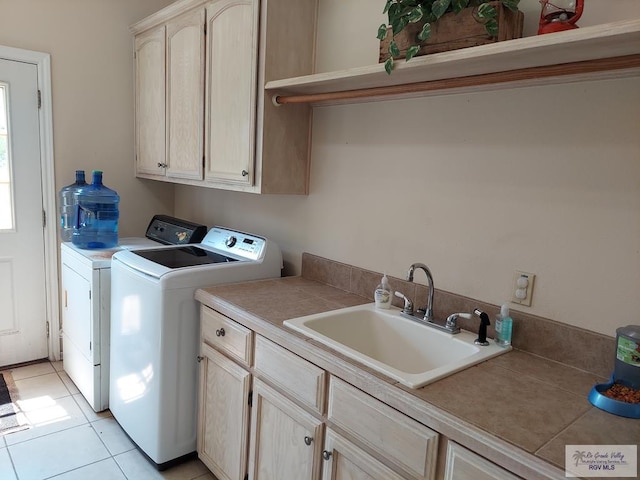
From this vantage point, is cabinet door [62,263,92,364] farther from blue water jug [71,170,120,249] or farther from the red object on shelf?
the red object on shelf

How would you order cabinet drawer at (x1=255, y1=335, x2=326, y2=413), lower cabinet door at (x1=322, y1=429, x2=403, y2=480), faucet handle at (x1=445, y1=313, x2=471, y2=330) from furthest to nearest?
faucet handle at (x1=445, y1=313, x2=471, y2=330) < cabinet drawer at (x1=255, y1=335, x2=326, y2=413) < lower cabinet door at (x1=322, y1=429, x2=403, y2=480)

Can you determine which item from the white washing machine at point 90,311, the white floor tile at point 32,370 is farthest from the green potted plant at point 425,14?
the white floor tile at point 32,370

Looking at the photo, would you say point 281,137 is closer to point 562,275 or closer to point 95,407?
point 562,275

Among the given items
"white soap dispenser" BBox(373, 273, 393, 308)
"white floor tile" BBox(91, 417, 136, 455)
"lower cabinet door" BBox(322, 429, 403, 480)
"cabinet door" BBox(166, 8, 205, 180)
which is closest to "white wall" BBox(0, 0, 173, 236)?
"cabinet door" BBox(166, 8, 205, 180)

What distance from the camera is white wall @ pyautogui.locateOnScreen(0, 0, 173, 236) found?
270 centimetres

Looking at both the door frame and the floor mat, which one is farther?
the door frame

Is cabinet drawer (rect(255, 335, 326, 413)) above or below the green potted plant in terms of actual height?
below

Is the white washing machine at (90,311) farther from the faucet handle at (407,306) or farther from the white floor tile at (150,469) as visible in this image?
the faucet handle at (407,306)

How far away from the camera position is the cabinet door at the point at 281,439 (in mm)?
1423

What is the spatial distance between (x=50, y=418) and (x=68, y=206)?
4.15 feet

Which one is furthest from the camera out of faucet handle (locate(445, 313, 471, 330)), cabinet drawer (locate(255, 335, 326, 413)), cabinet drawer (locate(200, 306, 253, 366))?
cabinet drawer (locate(200, 306, 253, 366))

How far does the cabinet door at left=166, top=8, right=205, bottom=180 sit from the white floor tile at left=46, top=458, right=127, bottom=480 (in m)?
1.45

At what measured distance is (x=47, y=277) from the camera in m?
2.95

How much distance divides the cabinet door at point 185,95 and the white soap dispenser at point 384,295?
1.19 metres
